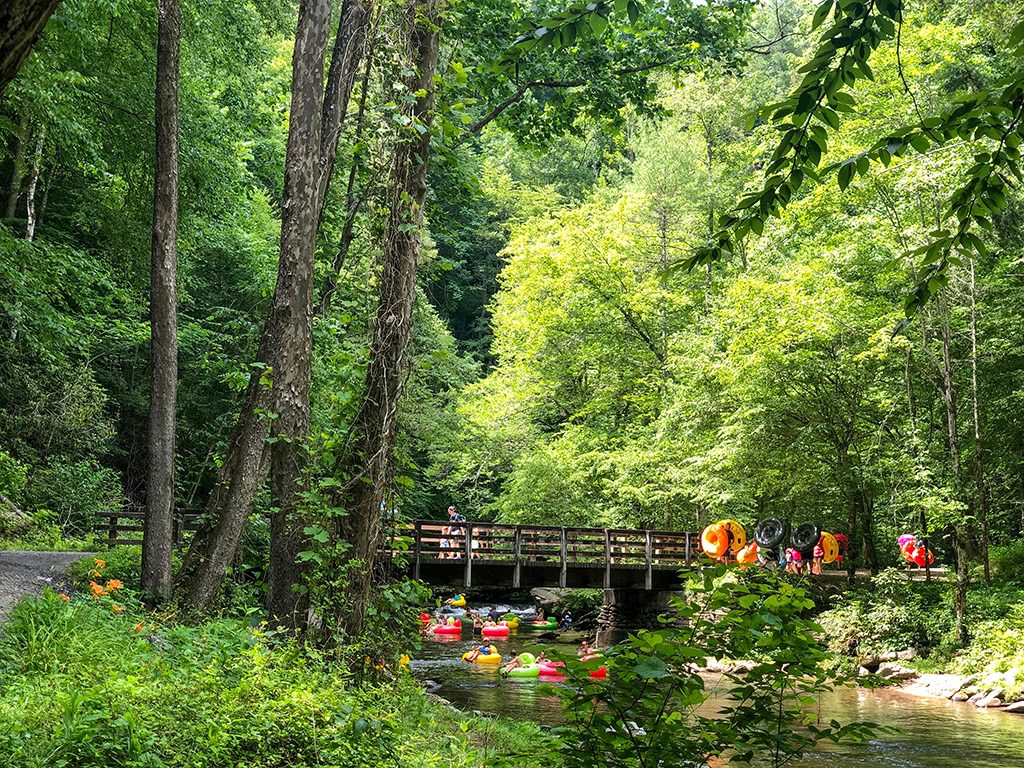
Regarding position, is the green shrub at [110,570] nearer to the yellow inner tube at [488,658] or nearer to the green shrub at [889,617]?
the yellow inner tube at [488,658]

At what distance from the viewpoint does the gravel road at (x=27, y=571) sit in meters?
8.26

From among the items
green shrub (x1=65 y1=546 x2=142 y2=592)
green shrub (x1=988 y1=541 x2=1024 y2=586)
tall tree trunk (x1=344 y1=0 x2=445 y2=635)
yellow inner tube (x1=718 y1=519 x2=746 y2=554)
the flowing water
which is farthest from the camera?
yellow inner tube (x1=718 y1=519 x2=746 y2=554)

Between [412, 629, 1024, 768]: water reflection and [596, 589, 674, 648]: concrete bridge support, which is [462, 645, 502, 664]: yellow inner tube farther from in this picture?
[596, 589, 674, 648]: concrete bridge support

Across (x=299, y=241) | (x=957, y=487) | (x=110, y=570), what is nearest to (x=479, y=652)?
(x=110, y=570)

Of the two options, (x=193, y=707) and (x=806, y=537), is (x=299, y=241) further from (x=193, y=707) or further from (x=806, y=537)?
(x=806, y=537)

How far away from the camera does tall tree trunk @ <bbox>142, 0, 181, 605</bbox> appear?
30.9 ft

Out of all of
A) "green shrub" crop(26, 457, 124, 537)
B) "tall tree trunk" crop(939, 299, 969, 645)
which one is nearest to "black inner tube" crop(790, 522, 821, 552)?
"tall tree trunk" crop(939, 299, 969, 645)

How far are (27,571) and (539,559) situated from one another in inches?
450

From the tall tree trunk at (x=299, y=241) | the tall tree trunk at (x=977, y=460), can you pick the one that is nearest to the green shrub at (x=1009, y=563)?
the tall tree trunk at (x=977, y=460)

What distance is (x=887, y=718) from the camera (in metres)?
13.2

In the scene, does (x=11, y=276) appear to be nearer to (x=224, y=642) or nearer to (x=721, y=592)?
(x=224, y=642)

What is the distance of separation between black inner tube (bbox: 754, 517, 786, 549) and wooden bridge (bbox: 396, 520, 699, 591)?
1.79 metres

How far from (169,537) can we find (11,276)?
4142 millimetres

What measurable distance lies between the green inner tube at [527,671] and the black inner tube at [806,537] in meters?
7.54
